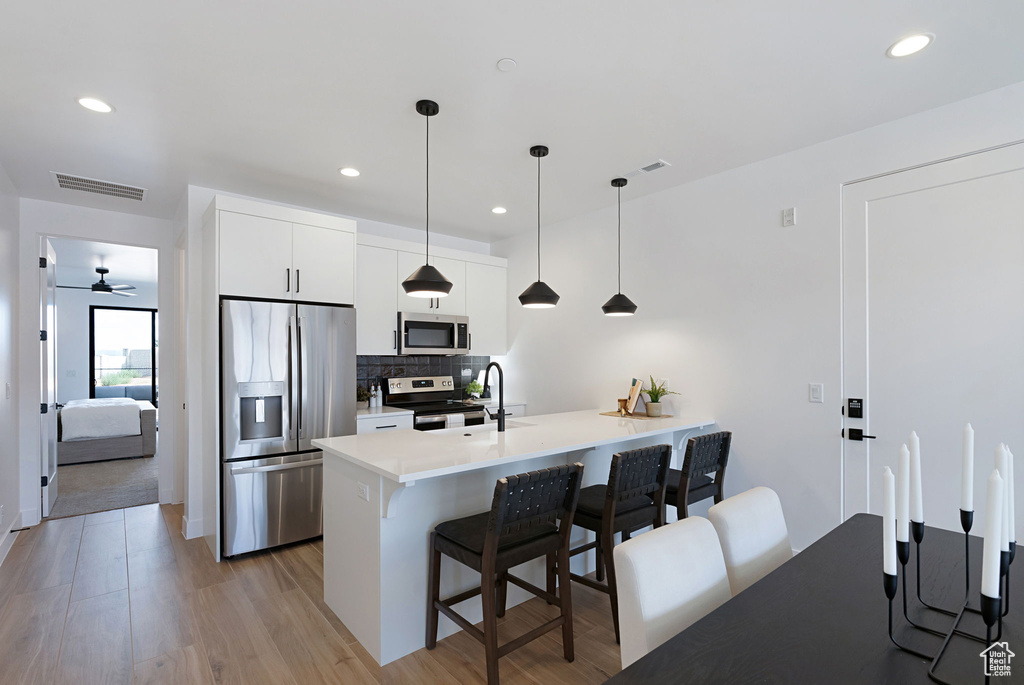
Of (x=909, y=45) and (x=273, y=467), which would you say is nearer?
(x=909, y=45)

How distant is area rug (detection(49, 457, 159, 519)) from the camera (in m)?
4.37

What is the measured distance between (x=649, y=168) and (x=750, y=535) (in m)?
2.56

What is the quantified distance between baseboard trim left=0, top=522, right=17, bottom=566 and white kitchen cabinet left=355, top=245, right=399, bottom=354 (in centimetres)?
267

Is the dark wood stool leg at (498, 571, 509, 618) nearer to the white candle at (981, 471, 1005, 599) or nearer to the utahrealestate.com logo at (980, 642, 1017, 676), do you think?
the utahrealestate.com logo at (980, 642, 1017, 676)

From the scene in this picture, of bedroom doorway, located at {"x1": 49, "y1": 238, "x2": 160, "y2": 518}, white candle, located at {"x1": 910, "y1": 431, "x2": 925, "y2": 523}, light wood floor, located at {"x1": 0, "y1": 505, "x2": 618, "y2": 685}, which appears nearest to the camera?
white candle, located at {"x1": 910, "y1": 431, "x2": 925, "y2": 523}

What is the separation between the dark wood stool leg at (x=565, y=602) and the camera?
2.16 m

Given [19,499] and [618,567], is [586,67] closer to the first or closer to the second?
[618,567]

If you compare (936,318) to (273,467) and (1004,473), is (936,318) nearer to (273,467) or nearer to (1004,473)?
(1004,473)

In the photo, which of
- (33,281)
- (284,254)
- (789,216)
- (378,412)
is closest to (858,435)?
(789,216)

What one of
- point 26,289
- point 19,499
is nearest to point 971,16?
point 26,289

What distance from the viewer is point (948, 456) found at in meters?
2.54

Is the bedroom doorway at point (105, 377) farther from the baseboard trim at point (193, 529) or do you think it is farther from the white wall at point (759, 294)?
the white wall at point (759, 294)

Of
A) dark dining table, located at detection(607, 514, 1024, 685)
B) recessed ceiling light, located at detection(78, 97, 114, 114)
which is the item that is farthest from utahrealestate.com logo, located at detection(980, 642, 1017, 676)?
recessed ceiling light, located at detection(78, 97, 114, 114)

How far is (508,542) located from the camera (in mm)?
2066
